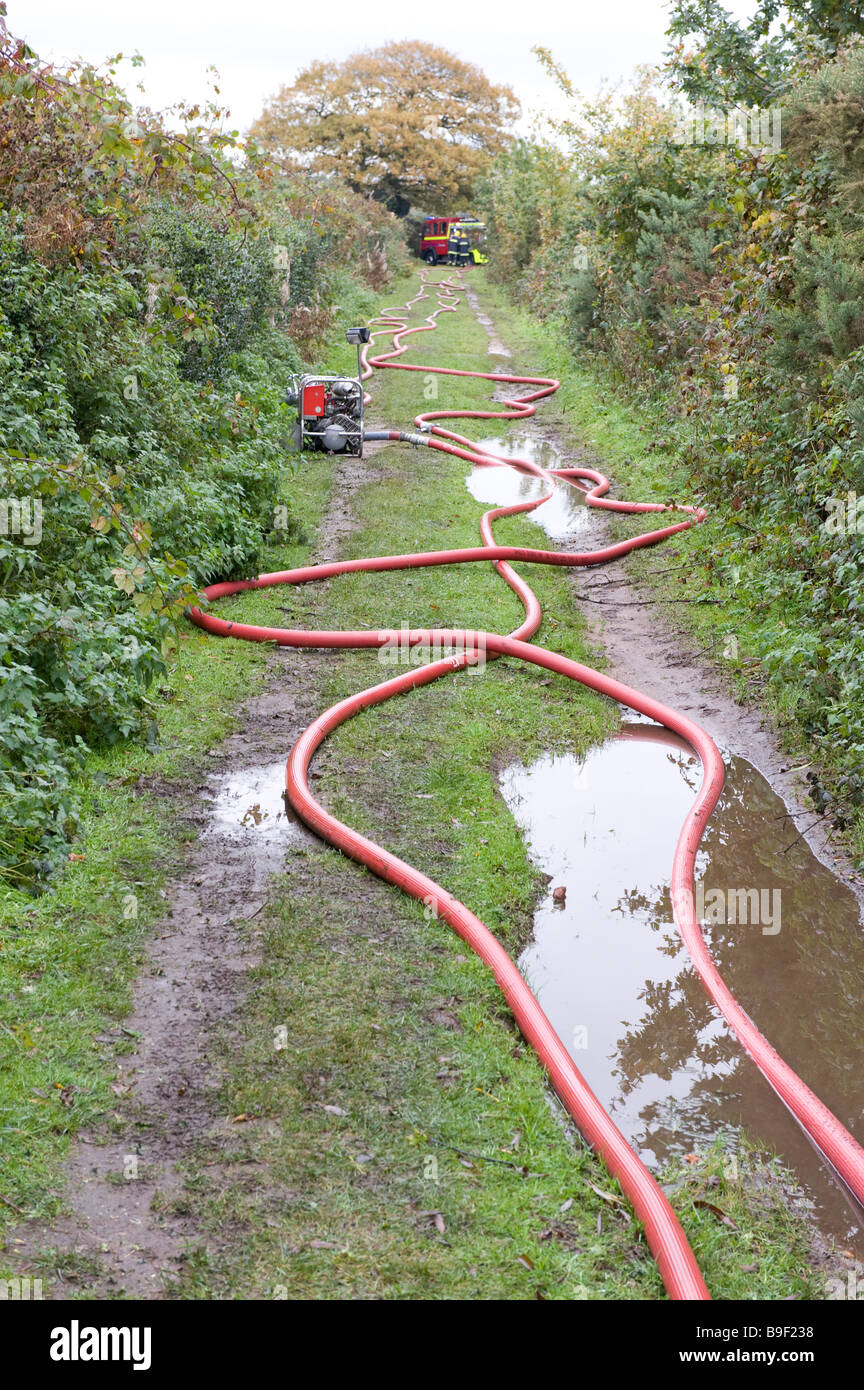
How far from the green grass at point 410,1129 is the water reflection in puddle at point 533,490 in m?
5.35

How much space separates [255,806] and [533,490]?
7280mm

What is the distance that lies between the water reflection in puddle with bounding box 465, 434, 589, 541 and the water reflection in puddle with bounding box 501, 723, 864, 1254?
185 inches

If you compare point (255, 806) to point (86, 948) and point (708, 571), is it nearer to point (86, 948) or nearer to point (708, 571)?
point (86, 948)

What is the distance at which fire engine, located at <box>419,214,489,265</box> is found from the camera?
38.5 m

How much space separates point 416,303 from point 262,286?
1559 cm

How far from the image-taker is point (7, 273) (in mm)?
6742

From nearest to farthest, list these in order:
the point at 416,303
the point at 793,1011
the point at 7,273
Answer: the point at 793,1011
the point at 7,273
the point at 416,303

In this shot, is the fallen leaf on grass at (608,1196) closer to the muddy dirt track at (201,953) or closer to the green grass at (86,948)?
the muddy dirt track at (201,953)

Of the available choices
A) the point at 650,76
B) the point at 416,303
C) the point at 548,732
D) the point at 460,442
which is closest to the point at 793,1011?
the point at 548,732

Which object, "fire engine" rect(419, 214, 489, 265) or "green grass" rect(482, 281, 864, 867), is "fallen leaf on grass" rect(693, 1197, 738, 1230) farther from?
"fire engine" rect(419, 214, 489, 265)

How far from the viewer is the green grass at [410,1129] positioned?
9.24ft

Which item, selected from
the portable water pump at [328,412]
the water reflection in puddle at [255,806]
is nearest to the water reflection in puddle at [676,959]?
the water reflection in puddle at [255,806]

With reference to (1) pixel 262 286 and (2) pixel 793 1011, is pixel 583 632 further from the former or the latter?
(1) pixel 262 286

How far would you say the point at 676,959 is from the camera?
4.44m
